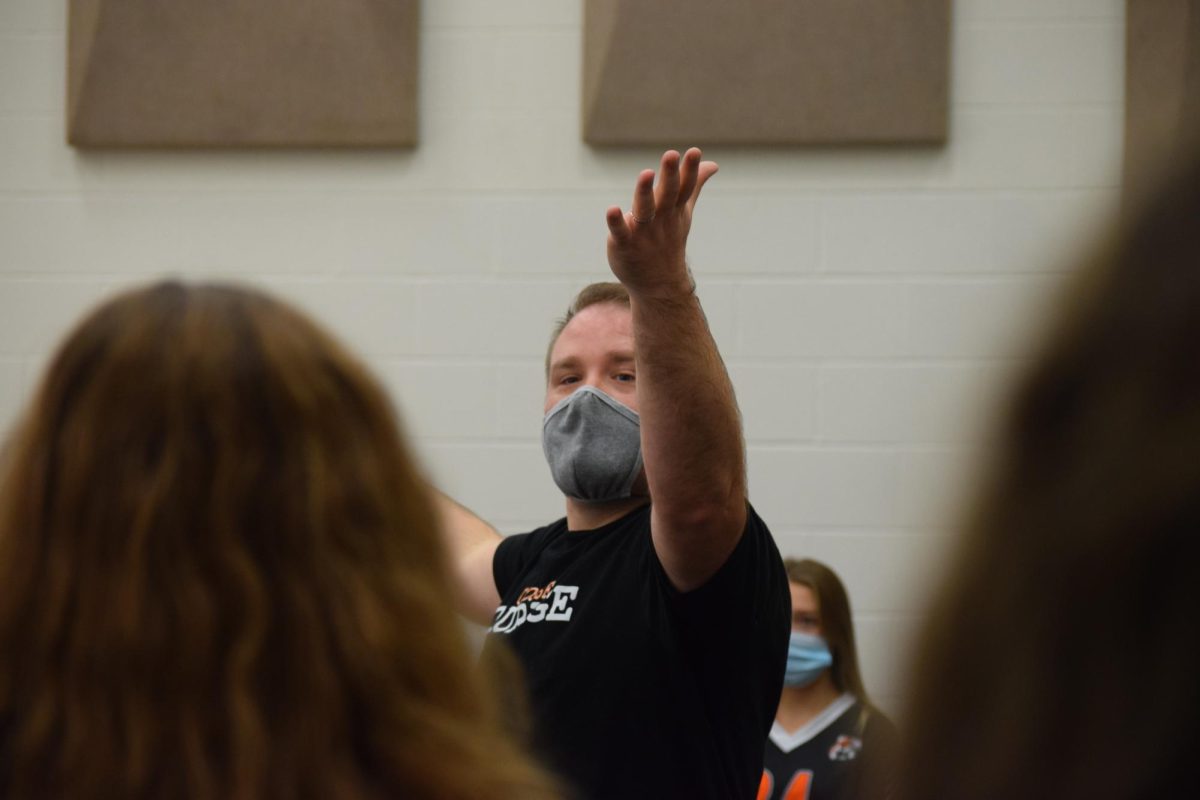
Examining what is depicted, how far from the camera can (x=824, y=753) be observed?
294 cm

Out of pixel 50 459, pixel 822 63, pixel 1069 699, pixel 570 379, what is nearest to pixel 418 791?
pixel 50 459

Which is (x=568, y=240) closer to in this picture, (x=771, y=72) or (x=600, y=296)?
(x=771, y=72)

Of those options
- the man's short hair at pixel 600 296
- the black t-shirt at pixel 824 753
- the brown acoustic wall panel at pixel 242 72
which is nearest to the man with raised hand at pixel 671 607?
the man's short hair at pixel 600 296

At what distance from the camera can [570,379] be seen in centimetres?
220

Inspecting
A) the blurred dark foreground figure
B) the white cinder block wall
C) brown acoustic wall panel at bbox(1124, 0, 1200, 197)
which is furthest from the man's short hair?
the blurred dark foreground figure

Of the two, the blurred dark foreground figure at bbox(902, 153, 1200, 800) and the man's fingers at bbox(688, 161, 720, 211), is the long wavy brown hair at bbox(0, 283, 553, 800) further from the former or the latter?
the man's fingers at bbox(688, 161, 720, 211)

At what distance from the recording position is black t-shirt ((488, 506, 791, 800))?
1748 millimetres

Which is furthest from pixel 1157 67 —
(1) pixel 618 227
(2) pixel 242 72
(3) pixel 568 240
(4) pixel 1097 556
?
(4) pixel 1097 556

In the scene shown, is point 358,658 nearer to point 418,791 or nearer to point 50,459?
point 418,791

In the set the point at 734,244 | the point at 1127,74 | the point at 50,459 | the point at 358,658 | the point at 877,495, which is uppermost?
the point at 1127,74

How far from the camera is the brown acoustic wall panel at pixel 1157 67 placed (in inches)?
122

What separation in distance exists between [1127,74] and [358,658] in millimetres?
2791

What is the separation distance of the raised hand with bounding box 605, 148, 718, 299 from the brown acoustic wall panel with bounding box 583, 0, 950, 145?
5.04 feet

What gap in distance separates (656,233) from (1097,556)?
1.28 meters
